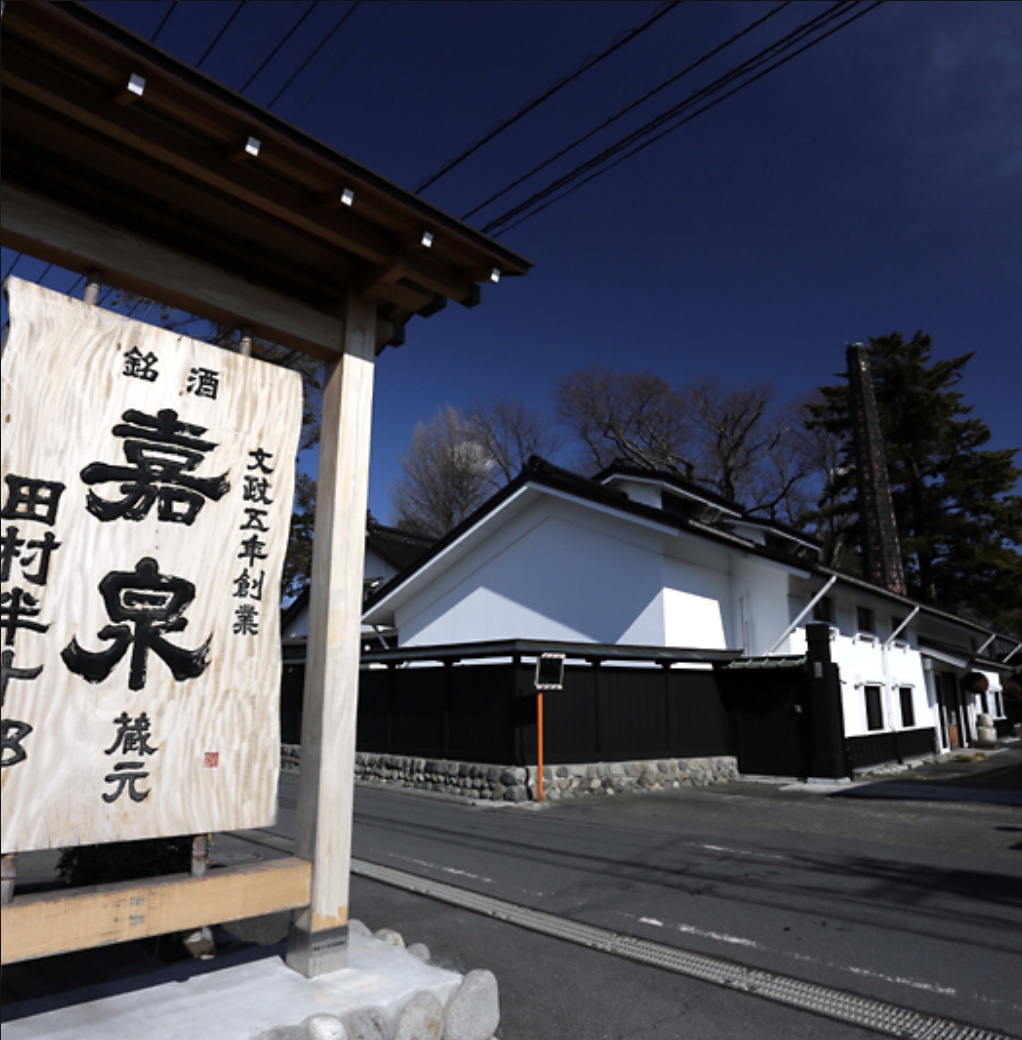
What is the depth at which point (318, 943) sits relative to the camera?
12.2 ft

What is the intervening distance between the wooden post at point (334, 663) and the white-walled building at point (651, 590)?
1356cm

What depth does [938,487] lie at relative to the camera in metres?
34.8

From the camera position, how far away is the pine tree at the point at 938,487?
33406 mm

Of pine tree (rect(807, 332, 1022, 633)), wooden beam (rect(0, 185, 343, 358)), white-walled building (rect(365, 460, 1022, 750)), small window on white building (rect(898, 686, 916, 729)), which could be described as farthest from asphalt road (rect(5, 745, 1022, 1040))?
pine tree (rect(807, 332, 1022, 633))

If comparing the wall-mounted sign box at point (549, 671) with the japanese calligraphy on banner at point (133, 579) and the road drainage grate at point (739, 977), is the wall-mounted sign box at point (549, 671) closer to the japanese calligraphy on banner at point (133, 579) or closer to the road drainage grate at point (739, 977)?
the road drainage grate at point (739, 977)

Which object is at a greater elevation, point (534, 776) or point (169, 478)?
point (169, 478)

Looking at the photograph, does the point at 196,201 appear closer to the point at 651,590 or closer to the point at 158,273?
the point at 158,273

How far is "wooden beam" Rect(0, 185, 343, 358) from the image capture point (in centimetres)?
335

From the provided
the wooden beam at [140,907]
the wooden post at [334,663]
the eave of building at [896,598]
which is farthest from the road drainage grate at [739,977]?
the eave of building at [896,598]

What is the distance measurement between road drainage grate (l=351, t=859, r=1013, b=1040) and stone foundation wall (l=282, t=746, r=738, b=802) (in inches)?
267

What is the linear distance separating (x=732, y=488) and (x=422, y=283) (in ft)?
110

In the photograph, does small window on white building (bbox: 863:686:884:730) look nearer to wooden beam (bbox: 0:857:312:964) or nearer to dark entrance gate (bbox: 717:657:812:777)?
dark entrance gate (bbox: 717:657:812:777)

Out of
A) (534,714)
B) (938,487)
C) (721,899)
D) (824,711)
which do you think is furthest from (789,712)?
(938,487)

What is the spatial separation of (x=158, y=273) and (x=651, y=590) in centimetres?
1563
